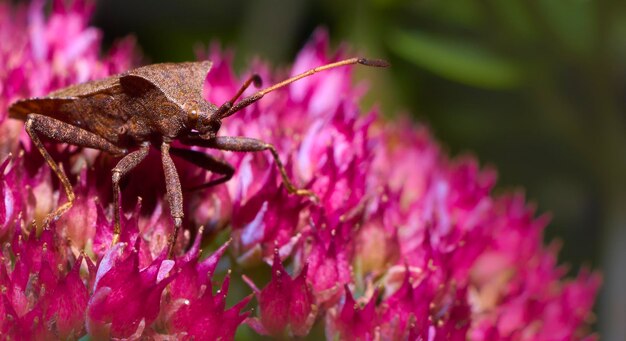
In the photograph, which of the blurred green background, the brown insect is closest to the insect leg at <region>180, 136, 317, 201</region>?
the brown insect

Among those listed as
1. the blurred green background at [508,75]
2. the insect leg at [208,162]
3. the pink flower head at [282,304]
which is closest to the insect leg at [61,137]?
the insect leg at [208,162]

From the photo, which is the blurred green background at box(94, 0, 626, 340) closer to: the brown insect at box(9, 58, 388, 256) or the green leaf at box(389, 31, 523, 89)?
the green leaf at box(389, 31, 523, 89)

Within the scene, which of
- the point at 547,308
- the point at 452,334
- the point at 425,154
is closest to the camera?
the point at 452,334

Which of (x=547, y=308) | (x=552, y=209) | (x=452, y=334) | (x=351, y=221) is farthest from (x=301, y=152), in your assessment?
(x=552, y=209)

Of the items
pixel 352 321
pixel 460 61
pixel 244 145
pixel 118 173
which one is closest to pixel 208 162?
pixel 244 145

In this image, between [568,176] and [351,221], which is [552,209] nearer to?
[568,176]

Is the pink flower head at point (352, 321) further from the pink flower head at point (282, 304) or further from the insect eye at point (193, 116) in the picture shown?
the insect eye at point (193, 116)
